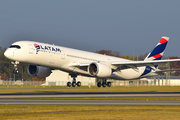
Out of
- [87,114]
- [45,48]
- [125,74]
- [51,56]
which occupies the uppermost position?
[45,48]

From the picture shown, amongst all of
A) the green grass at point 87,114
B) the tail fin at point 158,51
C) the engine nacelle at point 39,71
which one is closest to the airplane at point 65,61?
the engine nacelle at point 39,71

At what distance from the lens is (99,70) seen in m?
45.2

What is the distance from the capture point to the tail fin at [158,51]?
2304 inches

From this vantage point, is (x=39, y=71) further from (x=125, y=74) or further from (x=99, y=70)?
(x=125, y=74)

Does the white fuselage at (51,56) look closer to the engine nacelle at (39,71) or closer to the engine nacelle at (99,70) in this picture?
the engine nacelle at (99,70)

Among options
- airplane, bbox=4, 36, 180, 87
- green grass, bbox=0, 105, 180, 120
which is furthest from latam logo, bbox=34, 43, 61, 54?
green grass, bbox=0, 105, 180, 120

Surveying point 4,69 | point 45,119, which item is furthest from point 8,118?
point 4,69

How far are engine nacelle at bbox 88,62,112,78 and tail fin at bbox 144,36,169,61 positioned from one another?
49.2ft

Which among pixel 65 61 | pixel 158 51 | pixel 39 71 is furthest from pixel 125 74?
pixel 39 71

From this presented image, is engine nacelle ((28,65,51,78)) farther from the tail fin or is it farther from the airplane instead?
the tail fin

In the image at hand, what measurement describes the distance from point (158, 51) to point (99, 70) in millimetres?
19122

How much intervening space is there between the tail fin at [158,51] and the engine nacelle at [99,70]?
15003 mm

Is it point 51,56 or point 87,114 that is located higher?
point 51,56

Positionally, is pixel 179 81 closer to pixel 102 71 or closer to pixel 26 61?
pixel 102 71
